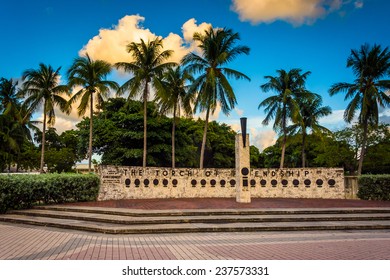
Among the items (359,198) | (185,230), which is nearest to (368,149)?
(359,198)

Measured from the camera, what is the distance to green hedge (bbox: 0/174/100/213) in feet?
44.8

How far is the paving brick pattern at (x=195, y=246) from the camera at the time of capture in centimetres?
686

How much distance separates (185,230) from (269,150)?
156 feet

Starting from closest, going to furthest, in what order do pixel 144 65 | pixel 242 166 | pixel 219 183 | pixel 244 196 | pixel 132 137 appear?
pixel 244 196 < pixel 242 166 < pixel 219 183 < pixel 144 65 < pixel 132 137

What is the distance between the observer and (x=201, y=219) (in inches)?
438

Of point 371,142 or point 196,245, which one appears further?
point 371,142

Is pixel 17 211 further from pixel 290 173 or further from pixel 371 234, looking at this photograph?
pixel 290 173

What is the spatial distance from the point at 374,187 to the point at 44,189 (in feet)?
55.0

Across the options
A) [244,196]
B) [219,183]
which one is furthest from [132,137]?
[244,196]

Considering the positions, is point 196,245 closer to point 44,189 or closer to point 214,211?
point 214,211

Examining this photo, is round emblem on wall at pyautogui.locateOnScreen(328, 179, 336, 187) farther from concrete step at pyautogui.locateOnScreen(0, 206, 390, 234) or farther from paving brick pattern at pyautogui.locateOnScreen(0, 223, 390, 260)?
paving brick pattern at pyautogui.locateOnScreen(0, 223, 390, 260)

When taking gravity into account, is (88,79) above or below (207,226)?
above

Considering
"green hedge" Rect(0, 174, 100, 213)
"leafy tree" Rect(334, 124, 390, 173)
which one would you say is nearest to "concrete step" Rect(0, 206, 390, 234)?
"green hedge" Rect(0, 174, 100, 213)
